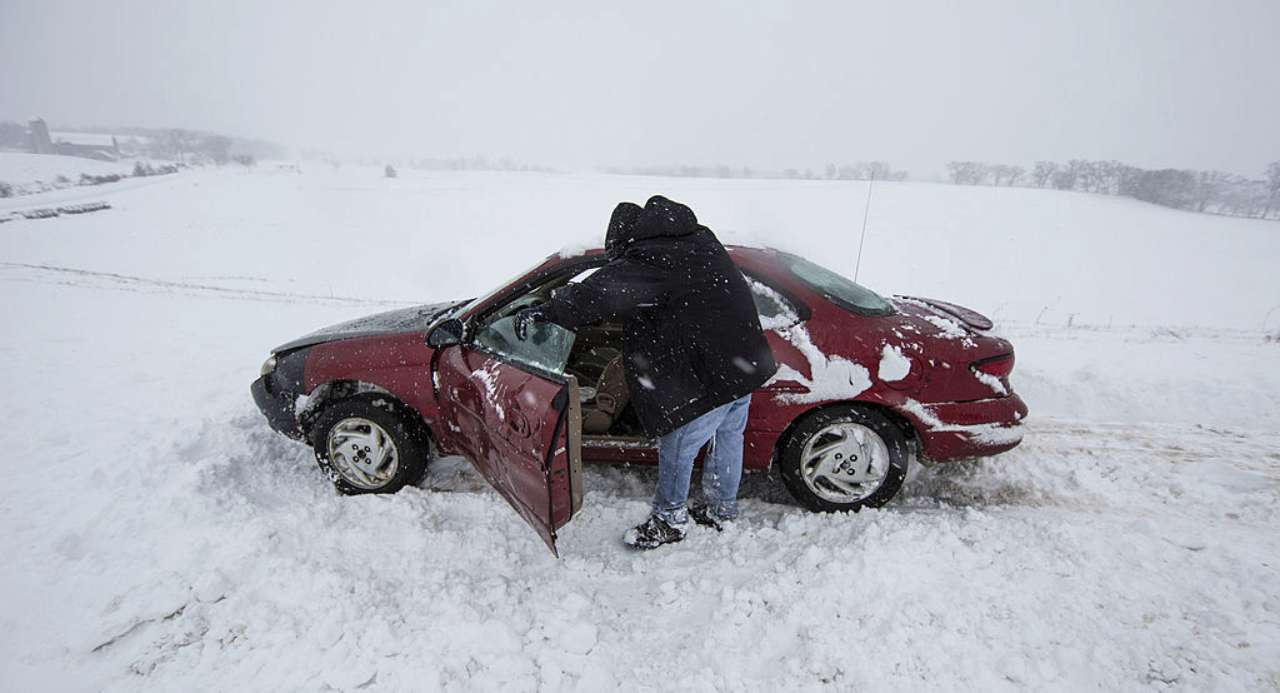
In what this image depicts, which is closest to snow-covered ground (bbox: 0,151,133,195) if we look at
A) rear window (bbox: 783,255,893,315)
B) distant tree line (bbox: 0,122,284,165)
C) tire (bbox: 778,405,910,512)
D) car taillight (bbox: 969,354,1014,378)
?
distant tree line (bbox: 0,122,284,165)

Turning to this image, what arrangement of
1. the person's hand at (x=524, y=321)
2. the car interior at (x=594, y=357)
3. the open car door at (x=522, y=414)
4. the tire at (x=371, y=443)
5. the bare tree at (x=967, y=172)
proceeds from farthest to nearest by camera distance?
1. the bare tree at (x=967, y=172)
2. the tire at (x=371, y=443)
3. the car interior at (x=594, y=357)
4. the person's hand at (x=524, y=321)
5. the open car door at (x=522, y=414)

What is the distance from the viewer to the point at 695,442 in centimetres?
285

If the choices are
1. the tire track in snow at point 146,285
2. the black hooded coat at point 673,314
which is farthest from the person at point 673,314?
the tire track in snow at point 146,285

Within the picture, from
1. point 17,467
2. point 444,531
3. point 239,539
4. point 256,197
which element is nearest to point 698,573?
point 444,531

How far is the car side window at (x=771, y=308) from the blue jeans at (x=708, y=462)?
490 mm

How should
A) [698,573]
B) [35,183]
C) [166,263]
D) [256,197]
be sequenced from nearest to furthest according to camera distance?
[698,573] < [166,263] < [256,197] < [35,183]

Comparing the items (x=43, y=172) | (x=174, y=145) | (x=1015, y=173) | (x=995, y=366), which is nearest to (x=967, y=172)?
(x=1015, y=173)

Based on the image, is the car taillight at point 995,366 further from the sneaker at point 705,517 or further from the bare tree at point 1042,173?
the bare tree at point 1042,173

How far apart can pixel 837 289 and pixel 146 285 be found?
1474 centimetres

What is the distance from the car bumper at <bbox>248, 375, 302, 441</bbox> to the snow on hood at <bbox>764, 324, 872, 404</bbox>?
118 inches

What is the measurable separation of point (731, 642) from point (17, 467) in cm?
480

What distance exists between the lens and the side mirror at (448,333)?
124 inches

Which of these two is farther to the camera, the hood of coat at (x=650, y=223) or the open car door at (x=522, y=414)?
the hood of coat at (x=650, y=223)

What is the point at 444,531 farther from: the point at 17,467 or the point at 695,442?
the point at 17,467
